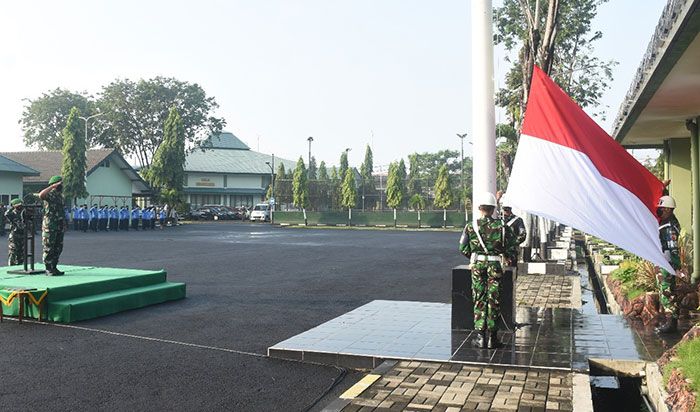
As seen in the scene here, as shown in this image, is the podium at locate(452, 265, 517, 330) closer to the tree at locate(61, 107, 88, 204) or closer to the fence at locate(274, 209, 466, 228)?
the tree at locate(61, 107, 88, 204)

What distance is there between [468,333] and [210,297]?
19.0 feet

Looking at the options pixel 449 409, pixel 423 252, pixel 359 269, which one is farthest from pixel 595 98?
pixel 449 409

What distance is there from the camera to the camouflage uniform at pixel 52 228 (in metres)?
12.0

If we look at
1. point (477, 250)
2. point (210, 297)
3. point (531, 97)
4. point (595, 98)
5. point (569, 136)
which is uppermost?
point (595, 98)

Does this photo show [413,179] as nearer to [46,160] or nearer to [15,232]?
[46,160]

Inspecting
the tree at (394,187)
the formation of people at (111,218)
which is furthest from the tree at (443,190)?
the formation of people at (111,218)

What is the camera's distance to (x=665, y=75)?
8.43m

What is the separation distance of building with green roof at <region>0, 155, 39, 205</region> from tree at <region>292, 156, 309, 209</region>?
2692cm

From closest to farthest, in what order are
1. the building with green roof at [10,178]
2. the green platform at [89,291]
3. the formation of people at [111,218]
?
the green platform at [89,291] < the building with green roof at [10,178] < the formation of people at [111,218]

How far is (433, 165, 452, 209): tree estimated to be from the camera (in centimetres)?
6103

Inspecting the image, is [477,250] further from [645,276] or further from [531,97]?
[645,276]

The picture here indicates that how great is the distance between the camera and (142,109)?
63.6 meters

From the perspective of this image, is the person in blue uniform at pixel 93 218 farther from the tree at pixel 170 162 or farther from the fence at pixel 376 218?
the fence at pixel 376 218

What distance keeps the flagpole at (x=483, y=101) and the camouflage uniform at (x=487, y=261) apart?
127cm
